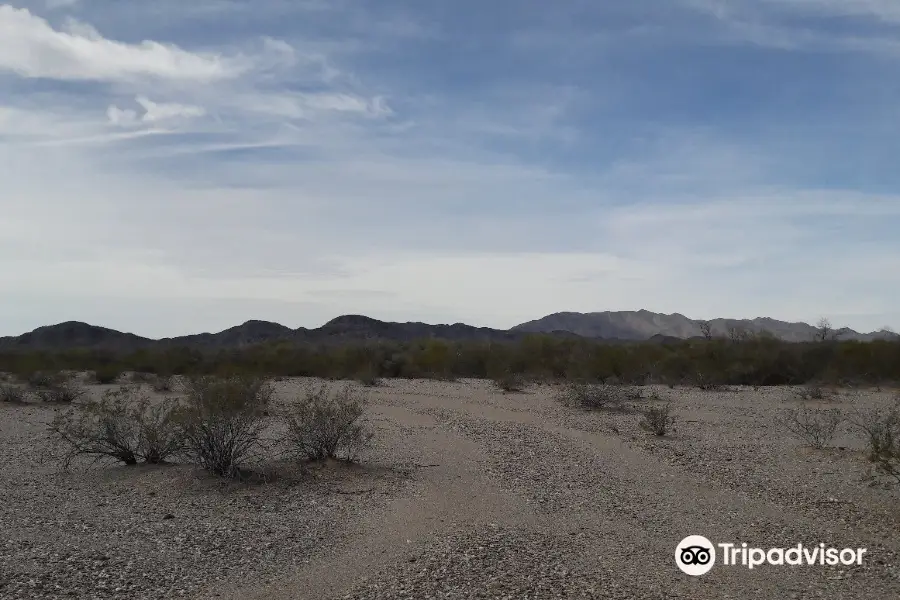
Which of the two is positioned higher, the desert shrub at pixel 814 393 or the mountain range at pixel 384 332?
the mountain range at pixel 384 332

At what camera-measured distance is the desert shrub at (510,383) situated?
35250 millimetres

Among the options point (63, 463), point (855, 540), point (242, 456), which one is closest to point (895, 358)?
point (855, 540)

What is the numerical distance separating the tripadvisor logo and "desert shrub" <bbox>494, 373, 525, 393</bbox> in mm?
24934

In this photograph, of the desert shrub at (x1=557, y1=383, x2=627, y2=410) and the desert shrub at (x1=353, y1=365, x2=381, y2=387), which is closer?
the desert shrub at (x1=557, y1=383, x2=627, y2=410)

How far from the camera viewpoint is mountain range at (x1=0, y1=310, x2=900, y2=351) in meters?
95.7

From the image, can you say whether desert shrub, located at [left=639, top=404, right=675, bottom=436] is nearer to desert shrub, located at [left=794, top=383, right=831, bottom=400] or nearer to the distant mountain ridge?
desert shrub, located at [left=794, top=383, right=831, bottom=400]

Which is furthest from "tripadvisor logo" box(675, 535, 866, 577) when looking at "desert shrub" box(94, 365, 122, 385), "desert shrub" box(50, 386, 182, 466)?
"desert shrub" box(94, 365, 122, 385)

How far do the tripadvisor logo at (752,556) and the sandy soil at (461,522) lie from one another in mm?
186

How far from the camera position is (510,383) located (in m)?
35.5

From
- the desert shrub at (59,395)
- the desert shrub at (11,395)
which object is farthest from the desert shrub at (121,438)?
the desert shrub at (11,395)

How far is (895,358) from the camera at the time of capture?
39844 mm

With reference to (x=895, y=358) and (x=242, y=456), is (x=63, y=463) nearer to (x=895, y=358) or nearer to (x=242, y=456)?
(x=242, y=456)

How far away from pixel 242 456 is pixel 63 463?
13.5 ft

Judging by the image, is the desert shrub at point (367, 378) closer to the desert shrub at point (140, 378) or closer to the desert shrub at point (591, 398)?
the desert shrub at point (140, 378)
